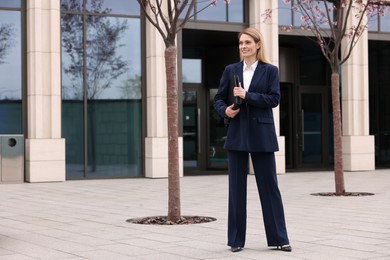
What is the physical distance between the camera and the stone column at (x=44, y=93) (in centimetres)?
→ 1619

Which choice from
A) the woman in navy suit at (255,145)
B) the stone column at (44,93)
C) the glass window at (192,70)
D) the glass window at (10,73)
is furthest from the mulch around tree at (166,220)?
the glass window at (192,70)

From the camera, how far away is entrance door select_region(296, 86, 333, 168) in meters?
22.6

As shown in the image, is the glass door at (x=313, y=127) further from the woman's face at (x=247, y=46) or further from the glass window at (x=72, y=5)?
the woman's face at (x=247, y=46)

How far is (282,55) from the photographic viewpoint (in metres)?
21.3

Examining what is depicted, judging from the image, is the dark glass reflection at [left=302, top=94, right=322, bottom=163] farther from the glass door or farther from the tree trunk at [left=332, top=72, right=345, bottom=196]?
the tree trunk at [left=332, top=72, right=345, bottom=196]

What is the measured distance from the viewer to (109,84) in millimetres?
17438

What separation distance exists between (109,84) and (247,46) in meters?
11.6

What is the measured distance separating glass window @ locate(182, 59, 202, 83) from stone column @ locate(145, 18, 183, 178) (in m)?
3.71

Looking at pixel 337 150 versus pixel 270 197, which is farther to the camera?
pixel 337 150

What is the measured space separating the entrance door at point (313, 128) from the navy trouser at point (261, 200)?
16.4 meters

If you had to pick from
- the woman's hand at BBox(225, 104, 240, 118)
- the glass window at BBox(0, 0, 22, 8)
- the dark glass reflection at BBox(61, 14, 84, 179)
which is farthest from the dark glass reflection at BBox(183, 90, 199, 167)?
the woman's hand at BBox(225, 104, 240, 118)

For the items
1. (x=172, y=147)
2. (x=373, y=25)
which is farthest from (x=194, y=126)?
(x=172, y=147)

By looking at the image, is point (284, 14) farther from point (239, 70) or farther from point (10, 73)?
point (239, 70)

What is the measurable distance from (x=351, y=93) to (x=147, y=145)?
688cm
